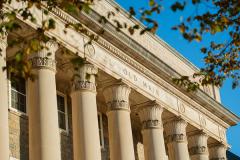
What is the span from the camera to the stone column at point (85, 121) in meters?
24.8

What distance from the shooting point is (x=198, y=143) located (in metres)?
37.0

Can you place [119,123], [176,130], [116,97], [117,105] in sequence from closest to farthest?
[119,123], [117,105], [116,97], [176,130]

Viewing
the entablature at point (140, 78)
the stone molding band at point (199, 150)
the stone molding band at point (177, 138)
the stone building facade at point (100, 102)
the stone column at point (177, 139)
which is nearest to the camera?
the stone building facade at point (100, 102)

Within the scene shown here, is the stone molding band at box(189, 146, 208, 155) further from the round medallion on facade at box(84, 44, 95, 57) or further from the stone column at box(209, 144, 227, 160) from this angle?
the round medallion on facade at box(84, 44, 95, 57)

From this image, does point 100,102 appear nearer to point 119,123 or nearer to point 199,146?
point 119,123

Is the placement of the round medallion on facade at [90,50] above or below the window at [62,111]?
above

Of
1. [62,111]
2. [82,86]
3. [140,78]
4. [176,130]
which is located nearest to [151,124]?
[140,78]

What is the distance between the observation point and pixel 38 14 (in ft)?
77.7

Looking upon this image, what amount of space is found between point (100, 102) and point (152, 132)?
10.9 ft

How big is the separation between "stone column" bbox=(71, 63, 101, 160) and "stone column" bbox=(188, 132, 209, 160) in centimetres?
1266

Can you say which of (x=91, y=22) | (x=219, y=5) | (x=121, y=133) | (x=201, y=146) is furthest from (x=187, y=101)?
(x=219, y=5)

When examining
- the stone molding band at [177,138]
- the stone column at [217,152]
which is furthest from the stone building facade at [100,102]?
the stone column at [217,152]

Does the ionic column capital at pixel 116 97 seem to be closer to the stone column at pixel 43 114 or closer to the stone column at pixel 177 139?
the stone column at pixel 43 114

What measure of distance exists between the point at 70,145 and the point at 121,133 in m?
2.83
